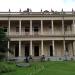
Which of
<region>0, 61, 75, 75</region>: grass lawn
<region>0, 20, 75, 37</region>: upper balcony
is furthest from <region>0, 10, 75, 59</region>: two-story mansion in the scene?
<region>0, 61, 75, 75</region>: grass lawn

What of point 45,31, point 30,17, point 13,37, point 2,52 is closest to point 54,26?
point 45,31

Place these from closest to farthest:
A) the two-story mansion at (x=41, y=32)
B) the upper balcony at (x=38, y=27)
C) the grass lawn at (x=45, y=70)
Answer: the grass lawn at (x=45, y=70), the two-story mansion at (x=41, y=32), the upper balcony at (x=38, y=27)

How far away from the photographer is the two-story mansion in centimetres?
4512

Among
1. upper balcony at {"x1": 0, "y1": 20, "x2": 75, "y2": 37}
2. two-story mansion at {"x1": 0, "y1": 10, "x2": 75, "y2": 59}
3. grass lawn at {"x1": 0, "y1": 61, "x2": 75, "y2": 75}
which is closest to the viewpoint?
grass lawn at {"x1": 0, "y1": 61, "x2": 75, "y2": 75}

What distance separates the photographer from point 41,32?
4547 centimetres

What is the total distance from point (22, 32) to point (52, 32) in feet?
18.5

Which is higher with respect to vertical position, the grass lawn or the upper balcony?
the upper balcony

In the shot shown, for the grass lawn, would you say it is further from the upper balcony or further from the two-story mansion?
the upper balcony

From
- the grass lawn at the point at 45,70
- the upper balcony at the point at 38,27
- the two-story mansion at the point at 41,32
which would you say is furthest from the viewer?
the upper balcony at the point at 38,27

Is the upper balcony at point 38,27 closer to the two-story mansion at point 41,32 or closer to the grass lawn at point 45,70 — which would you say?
the two-story mansion at point 41,32

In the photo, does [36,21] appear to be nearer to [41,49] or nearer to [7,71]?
[41,49]

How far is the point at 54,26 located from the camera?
48406mm

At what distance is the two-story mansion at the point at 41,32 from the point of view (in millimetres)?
45125

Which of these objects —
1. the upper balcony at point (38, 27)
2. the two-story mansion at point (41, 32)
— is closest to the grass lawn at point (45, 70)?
the two-story mansion at point (41, 32)
